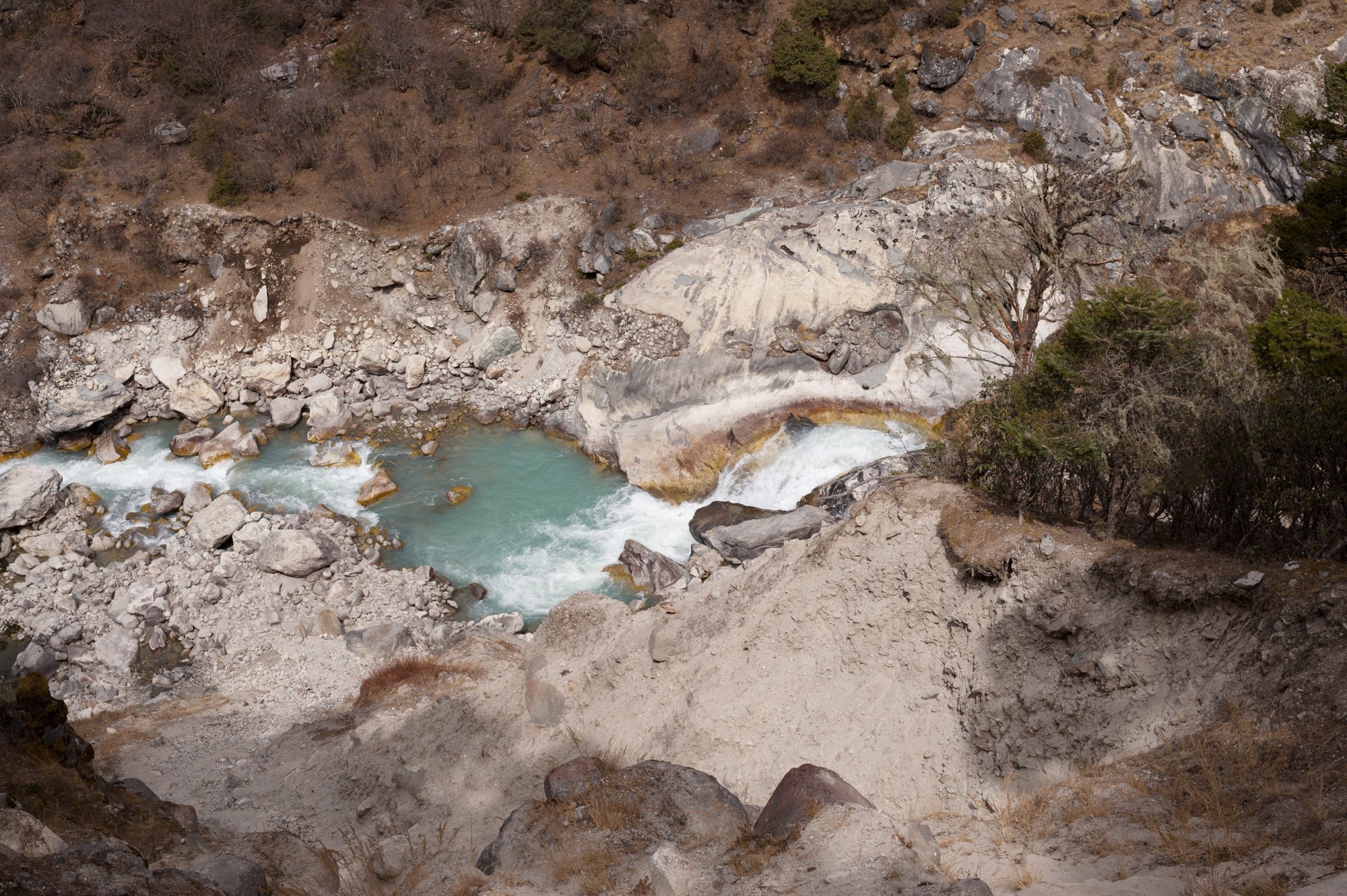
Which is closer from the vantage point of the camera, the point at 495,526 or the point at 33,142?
the point at 495,526

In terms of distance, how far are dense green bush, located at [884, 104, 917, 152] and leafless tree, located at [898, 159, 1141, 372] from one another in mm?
6697

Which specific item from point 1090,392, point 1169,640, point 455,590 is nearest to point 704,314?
point 455,590

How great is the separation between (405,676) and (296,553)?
5.13 m

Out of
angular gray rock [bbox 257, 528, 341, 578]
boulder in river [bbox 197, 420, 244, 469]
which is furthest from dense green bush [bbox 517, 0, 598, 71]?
angular gray rock [bbox 257, 528, 341, 578]

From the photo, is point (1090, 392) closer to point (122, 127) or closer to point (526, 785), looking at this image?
point (526, 785)

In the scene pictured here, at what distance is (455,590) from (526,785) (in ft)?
25.4

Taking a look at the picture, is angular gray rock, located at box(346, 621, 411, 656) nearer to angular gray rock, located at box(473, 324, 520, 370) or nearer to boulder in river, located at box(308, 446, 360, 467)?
boulder in river, located at box(308, 446, 360, 467)

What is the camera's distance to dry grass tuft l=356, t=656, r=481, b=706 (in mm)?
15727

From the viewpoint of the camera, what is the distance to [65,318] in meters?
27.4

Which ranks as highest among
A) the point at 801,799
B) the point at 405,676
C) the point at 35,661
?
the point at 801,799

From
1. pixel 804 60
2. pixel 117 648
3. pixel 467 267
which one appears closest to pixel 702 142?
pixel 804 60

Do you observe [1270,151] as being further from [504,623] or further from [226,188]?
[226,188]

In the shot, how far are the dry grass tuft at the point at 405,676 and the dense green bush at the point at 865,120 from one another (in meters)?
22.2

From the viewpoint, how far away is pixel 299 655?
1773cm
